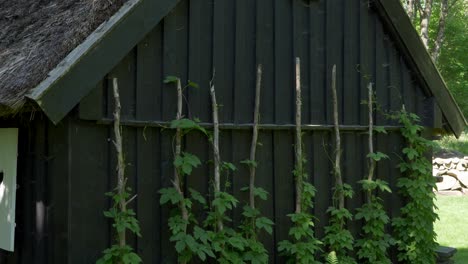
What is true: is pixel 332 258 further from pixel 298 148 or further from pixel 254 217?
pixel 298 148

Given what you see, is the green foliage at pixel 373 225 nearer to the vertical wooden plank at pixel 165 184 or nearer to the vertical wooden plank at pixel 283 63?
the vertical wooden plank at pixel 283 63

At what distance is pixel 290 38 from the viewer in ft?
23.6

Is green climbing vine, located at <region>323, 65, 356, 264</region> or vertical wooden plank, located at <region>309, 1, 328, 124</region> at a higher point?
vertical wooden plank, located at <region>309, 1, 328, 124</region>

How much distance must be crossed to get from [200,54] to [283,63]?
1.12 metres

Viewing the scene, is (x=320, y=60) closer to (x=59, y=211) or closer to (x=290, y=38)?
(x=290, y=38)

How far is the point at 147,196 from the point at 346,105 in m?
2.86

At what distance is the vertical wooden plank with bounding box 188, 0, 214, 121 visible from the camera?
6305mm

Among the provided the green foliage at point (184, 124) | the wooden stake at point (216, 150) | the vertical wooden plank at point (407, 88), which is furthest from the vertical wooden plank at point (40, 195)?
the vertical wooden plank at point (407, 88)

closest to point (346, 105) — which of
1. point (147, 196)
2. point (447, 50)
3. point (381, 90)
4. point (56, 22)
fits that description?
point (381, 90)

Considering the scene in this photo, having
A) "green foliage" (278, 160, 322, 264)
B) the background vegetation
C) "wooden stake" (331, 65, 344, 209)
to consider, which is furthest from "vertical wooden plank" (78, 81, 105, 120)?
the background vegetation

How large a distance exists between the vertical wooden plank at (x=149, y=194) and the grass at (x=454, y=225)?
5.74 m

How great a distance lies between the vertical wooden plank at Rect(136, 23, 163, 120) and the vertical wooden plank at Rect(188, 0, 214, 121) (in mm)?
320

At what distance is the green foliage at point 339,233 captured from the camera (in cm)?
729

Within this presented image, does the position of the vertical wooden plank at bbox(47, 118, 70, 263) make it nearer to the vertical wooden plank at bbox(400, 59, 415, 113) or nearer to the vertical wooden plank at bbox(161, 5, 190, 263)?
the vertical wooden plank at bbox(161, 5, 190, 263)
